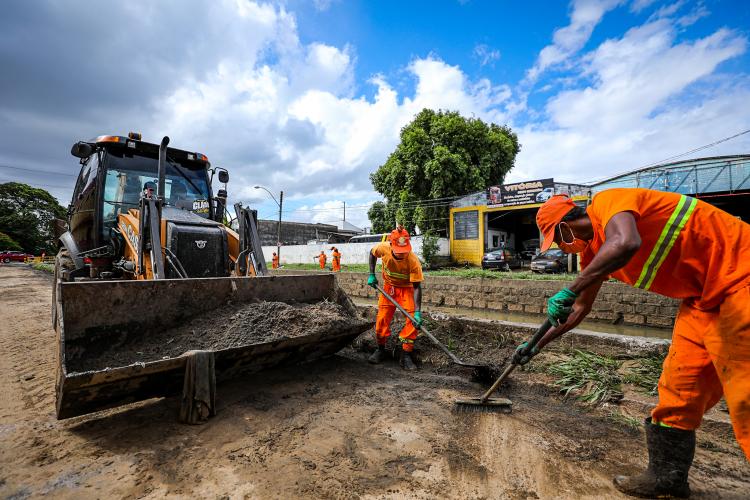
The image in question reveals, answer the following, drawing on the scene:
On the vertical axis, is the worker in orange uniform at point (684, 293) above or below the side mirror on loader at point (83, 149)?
below

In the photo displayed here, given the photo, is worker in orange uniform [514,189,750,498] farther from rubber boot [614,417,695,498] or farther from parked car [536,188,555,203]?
parked car [536,188,555,203]

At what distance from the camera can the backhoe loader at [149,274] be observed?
8.86ft

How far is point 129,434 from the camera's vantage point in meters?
2.62

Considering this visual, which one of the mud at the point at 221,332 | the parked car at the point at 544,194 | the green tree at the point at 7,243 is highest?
the parked car at the point at 544,194

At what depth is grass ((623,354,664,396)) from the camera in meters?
3.58

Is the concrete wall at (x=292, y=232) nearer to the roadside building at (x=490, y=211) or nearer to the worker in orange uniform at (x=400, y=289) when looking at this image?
the roadside building at (x=490, y=211)

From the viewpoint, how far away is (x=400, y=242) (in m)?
4.88

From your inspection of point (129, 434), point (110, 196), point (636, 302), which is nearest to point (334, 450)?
point (129, 434)

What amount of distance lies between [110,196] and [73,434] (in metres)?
3.39

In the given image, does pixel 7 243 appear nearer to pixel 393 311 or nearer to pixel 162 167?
A: pixel 162 167

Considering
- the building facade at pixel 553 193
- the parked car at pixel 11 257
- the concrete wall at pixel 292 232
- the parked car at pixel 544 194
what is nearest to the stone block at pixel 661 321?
the building facade at pixel 553 193

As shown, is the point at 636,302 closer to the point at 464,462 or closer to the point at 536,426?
the point at 536,426

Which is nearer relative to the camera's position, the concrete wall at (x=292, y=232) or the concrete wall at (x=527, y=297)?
the concrete wall at (x=527, y=297)

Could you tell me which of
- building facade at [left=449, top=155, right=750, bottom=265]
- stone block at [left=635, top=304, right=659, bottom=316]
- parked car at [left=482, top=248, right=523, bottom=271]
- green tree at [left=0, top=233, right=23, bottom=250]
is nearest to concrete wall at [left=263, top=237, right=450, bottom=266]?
building facade at [left=449, top=155, right=750, bottom=265]
